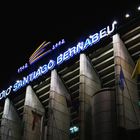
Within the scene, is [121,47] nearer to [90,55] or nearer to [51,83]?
[90,55]

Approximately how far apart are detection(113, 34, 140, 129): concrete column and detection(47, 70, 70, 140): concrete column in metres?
11.4

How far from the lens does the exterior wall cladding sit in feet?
129

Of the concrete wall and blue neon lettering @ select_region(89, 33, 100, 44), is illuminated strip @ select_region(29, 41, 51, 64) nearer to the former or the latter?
blue neon lettering @ select_region(89, 33, 100, 44)

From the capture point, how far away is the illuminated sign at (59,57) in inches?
1847

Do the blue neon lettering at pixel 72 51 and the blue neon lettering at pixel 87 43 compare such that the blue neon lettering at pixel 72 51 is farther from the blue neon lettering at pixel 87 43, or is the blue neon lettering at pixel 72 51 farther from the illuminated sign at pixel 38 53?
the illuminated sign at pixel 38 53

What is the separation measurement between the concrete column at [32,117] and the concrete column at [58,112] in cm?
342

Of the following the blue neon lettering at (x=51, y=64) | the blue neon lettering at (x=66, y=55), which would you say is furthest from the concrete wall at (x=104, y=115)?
the blue neon lettering at (x=51, y=64)

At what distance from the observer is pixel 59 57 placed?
5200 cm

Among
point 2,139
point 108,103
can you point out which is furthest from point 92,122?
point 2,139

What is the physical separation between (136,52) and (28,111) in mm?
18555

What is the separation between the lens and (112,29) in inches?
1793

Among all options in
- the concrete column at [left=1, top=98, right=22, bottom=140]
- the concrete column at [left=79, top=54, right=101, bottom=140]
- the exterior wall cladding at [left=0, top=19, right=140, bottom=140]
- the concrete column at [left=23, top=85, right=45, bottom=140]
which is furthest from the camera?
the concrete column at [left=1, top=98, right=22, bottom=140]

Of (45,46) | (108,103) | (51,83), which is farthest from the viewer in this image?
(45,46)

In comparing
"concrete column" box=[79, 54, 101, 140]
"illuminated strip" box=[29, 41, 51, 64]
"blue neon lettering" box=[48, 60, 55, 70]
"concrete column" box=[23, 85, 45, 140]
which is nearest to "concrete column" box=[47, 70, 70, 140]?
"blue neon lettering" box=[48, 60, 55, 70]
